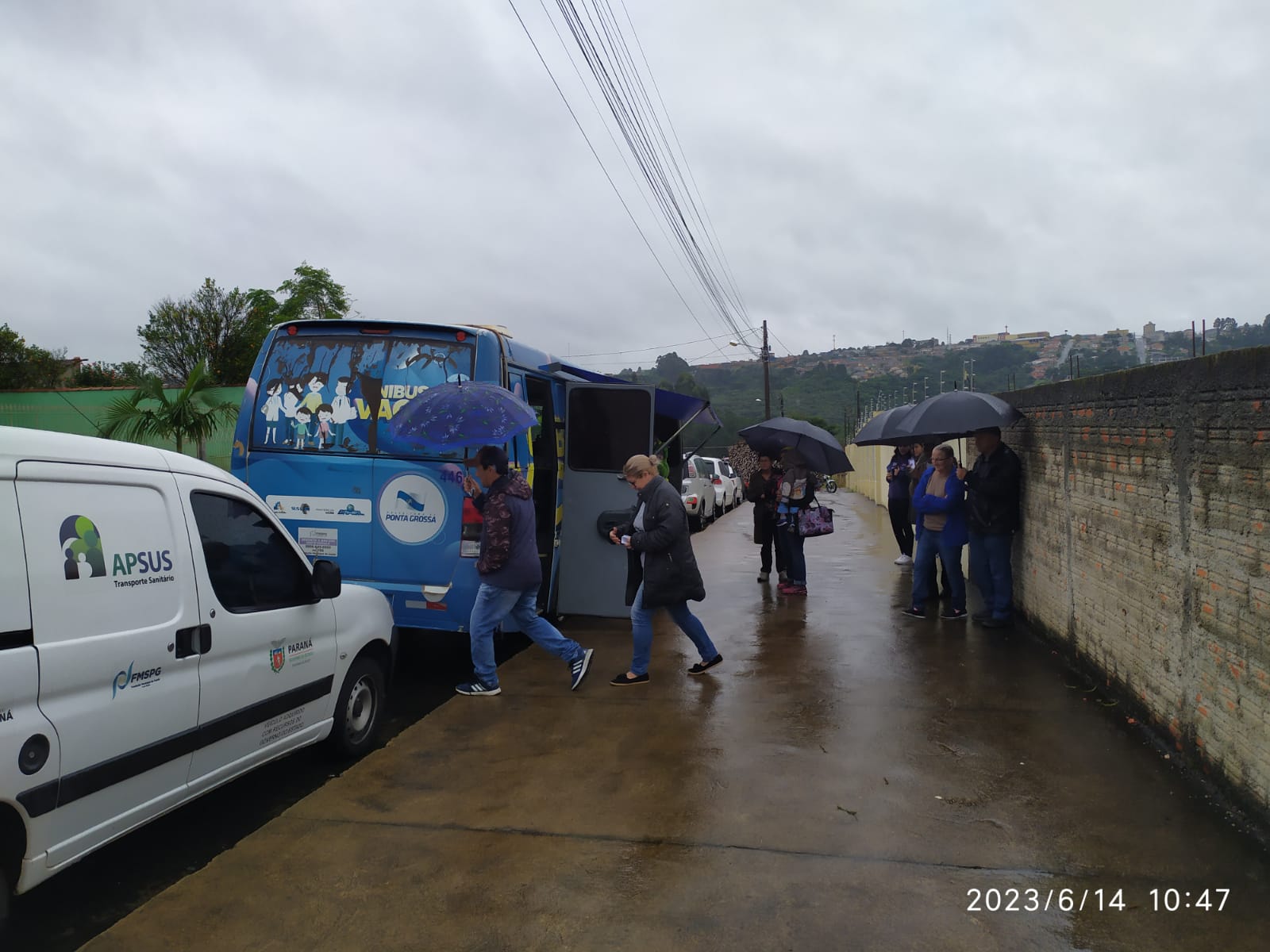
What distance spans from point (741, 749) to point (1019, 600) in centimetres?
459

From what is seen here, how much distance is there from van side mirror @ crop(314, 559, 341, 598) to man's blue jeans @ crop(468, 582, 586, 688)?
5.10 feet

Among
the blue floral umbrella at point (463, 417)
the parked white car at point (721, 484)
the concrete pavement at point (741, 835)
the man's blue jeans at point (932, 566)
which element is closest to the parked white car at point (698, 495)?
the parked white car at point (721, 484)

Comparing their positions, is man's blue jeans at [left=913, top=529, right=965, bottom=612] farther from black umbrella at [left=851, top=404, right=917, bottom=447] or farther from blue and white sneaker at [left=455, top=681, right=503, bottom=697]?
blue and white sneaker at [left=455, top=681, right=503, bottom=697]

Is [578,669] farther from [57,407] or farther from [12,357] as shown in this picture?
[12,357]

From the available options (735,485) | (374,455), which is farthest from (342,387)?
(735,485)

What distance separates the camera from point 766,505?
10984 millimetres

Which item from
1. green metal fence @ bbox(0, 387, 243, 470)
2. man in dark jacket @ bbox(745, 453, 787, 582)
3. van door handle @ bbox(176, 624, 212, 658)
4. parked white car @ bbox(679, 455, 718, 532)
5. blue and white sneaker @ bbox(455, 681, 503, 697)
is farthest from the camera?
green metal fence @ bbox(0, 387, 243, 470)

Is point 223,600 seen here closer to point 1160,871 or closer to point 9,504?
point 9,504

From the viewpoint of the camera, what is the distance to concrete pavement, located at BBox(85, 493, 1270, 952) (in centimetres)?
328

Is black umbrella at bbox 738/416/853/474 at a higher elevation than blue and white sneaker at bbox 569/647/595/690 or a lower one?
higher

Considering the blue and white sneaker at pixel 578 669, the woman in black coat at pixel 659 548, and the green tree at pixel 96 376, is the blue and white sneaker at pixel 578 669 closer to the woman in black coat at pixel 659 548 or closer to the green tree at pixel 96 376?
the woman in black coat at pixel 659 548

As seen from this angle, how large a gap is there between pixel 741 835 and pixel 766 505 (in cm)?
715

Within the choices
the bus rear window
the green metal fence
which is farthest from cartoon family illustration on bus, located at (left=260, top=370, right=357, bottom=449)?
the green metal fence
